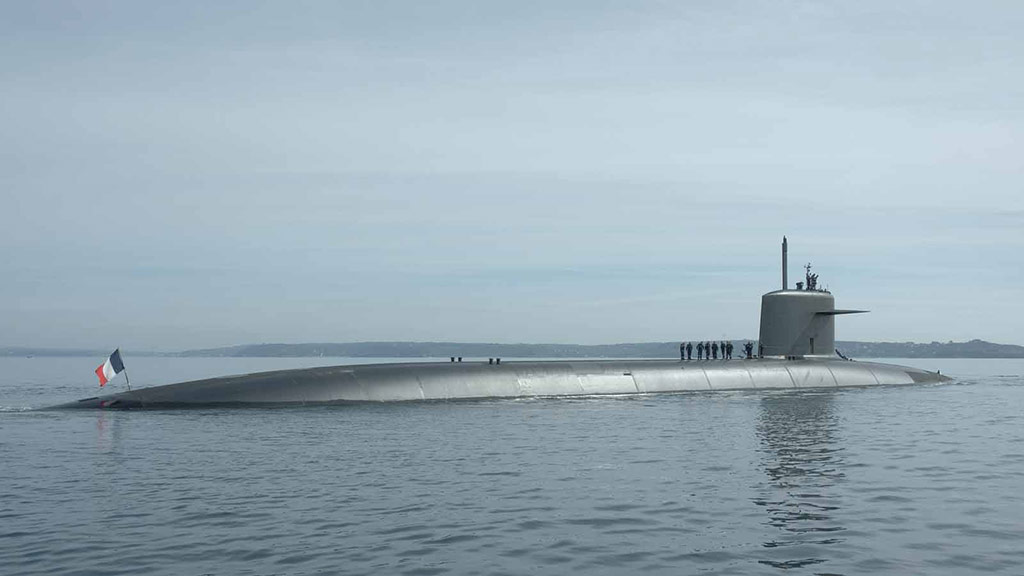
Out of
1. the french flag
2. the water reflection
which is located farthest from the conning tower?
the french flag

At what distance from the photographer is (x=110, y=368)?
28141mm

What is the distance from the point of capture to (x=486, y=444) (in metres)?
21.2

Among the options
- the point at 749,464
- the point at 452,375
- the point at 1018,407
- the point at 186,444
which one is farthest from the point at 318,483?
the point at 1018,407

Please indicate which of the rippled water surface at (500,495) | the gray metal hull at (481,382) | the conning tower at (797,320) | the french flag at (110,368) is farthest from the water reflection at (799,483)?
the french flag at (110,368)

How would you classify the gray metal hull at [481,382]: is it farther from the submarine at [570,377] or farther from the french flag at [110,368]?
the french flag at [110,368]

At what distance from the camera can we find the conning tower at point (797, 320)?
43438 mm

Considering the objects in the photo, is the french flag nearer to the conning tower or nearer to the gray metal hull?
the gray metal hull

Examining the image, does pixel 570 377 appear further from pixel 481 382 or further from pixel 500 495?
pixel 500 495

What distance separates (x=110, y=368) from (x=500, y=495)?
17.4 meters

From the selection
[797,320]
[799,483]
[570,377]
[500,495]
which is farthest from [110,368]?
[797,320]

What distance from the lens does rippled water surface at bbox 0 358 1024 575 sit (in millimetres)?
11148

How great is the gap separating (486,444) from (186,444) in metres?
6.42

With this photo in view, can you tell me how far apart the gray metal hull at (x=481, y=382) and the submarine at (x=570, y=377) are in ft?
0.11

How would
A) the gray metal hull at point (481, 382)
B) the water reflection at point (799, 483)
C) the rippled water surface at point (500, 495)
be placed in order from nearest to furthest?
1. the rippled water surface at point (500, 495)
2. the water reflection at point (799, 483)
3. the gray metal hull at point (481, 382)
